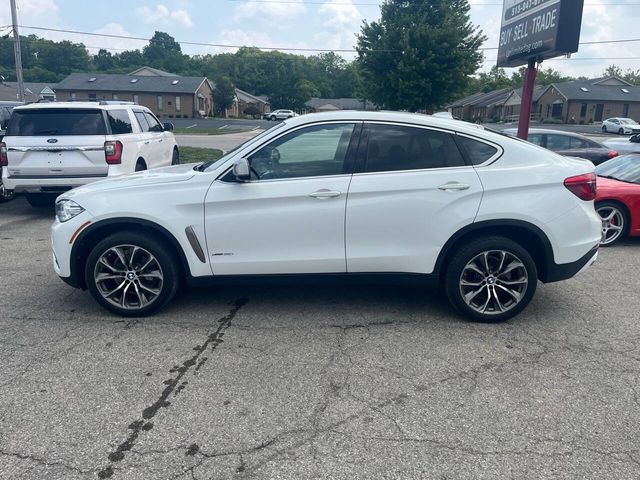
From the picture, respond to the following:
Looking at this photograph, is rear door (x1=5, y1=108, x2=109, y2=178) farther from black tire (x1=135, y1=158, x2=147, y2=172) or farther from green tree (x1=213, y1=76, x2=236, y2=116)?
green tree (x1=213, y1=76, x2=236, y2=116)

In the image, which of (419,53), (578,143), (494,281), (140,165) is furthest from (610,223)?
(419,53)

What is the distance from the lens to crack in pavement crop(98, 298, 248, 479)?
274 cm

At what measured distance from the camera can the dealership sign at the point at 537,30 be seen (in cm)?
1025

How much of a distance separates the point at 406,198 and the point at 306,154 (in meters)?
0.93

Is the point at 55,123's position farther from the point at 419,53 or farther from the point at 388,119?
the point at 419,53

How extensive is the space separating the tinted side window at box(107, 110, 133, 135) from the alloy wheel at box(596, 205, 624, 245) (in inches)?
298

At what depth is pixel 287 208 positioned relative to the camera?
4.29 metres

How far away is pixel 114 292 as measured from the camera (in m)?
4.48

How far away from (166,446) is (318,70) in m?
124

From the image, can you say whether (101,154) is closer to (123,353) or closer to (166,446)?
(123,353)

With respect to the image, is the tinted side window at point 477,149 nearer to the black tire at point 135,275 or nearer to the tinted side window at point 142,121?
the black tire at point 135,275

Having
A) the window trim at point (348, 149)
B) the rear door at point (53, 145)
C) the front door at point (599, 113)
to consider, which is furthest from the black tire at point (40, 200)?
the front door at point (599, 113)

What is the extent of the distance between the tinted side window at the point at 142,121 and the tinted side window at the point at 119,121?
1.44 feet

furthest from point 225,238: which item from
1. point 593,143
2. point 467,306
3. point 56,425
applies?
point 593,143
